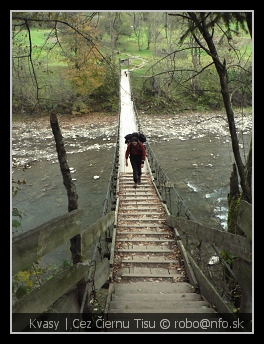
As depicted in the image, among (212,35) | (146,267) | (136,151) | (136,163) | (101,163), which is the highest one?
(212,35)

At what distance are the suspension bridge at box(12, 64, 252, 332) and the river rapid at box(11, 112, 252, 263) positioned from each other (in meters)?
1.50

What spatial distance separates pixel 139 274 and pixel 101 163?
26.9 feet

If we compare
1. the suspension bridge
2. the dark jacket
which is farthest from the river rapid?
the suspension bridge

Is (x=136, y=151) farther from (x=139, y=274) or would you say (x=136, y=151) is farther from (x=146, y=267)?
(x=139, y=274)

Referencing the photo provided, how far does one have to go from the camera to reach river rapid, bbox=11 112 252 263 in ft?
24.5

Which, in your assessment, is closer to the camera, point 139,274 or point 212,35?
point 212,35

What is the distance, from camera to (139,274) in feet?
10.9

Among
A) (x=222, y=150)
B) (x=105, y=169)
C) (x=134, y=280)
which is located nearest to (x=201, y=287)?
(x=134, y=280)

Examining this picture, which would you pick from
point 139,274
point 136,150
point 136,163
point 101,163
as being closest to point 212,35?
point 139,274

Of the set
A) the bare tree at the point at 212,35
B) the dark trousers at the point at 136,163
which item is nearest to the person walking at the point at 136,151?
the dark trousers at the point at 136,163

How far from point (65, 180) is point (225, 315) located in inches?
89.5

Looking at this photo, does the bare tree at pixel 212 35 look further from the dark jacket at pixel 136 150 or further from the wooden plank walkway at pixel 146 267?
the dark jacket at pixel 136 150

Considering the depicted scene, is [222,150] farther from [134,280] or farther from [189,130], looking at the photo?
[134,280]

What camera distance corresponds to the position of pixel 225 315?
1897 millimetres
